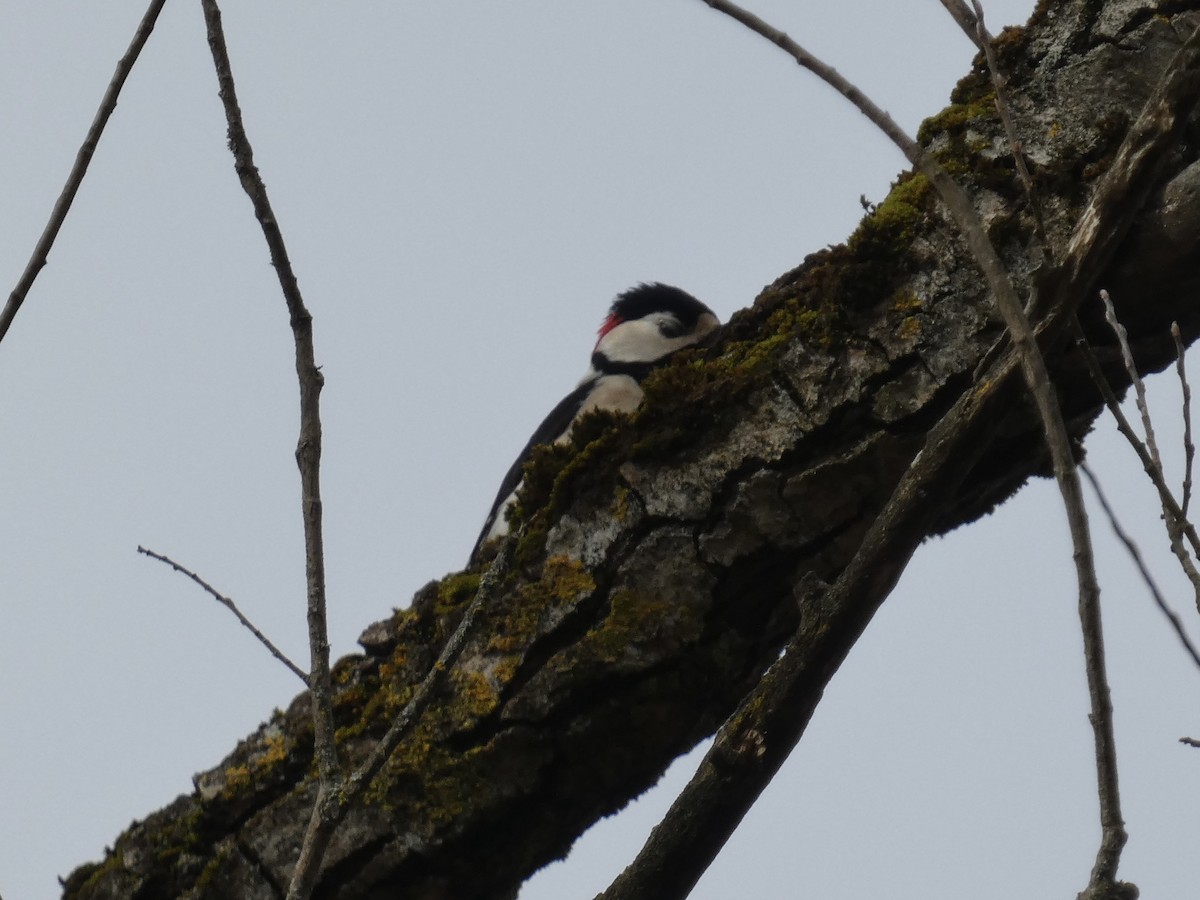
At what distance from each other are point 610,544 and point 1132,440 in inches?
41.0

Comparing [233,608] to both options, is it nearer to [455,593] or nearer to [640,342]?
[455,593]

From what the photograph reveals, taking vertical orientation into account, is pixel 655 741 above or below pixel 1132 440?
above

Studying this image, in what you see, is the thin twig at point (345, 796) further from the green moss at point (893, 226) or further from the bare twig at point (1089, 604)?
the green moss at point (893, 226)

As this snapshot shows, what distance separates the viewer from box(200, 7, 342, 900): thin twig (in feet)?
5.67

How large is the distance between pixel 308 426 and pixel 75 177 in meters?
0.44

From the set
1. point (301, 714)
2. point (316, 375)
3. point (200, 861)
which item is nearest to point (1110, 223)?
point (316, 375)

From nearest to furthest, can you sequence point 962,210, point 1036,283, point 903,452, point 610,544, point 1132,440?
point 962,210 → point 1036,283 → point 1132,440 → point 903,452 → point 610,544

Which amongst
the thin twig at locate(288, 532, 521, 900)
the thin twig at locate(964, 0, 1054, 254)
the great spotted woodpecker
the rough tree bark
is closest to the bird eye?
the great spotted woodpecker

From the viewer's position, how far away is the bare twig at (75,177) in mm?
1782

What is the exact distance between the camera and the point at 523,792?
243 centimetres

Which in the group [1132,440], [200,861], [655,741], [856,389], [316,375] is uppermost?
[316,375]

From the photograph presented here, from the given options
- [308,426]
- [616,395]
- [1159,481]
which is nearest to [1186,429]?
[1159,481]

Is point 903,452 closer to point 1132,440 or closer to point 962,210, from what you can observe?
point 1132,440

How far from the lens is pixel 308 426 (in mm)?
1831
